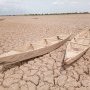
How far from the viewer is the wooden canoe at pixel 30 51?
2.94 m

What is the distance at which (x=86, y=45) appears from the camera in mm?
4422

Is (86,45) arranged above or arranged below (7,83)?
above

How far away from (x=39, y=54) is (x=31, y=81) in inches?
39.9

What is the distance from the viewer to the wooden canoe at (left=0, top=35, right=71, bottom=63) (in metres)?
2.94

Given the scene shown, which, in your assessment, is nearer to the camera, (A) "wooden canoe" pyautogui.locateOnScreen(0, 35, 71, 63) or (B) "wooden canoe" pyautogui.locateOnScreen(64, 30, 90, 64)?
(A) "wooden canoe" pyautogui.locateOnScreen(0, 35, 71, 63)

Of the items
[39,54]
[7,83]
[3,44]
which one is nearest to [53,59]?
[39,54]

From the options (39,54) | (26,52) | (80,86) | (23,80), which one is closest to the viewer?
(80,86)

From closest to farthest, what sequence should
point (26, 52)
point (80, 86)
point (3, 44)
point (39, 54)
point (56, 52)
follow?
point (80, 86) → point (26, 52) → point (39, 54) → point (56, 52) → point (3, 44)

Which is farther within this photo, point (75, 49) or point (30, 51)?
point (75, 49)

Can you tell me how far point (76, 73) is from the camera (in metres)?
3.23

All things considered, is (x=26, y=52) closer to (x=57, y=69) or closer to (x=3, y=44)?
(x=57, y=69)

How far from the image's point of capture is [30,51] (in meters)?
3.44

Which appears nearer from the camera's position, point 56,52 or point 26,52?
point 26,52

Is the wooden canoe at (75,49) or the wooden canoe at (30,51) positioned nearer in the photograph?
the wooden canoe at (30,51)
